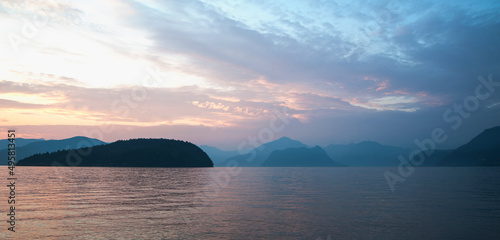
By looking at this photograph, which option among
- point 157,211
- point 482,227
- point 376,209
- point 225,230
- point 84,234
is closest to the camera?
point 84,234

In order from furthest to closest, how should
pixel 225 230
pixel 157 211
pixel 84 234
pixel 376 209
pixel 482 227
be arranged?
1. pixel 376 209
2. pixel 157 211
3. pixel 482 227
4. pixel 225 230
5. pixel 84 234

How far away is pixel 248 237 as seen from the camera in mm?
29094

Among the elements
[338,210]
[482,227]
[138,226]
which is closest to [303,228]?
[338,210]

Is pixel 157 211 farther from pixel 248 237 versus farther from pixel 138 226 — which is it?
pixel 248 237

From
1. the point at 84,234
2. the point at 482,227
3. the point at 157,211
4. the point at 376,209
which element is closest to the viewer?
the point at 84,234

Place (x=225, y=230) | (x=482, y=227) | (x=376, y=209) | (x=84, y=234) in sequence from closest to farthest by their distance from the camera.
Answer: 1. (x=84, y=234)
2. (x=225, y=230)
3. (x=482, y=227)
4. (x=376, y=209)

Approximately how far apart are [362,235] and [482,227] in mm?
15821

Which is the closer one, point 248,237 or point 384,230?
point 248,237

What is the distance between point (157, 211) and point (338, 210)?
88.1 ft

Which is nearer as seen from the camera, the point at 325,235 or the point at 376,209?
the point at 325,235

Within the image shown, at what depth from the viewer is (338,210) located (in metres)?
45.8

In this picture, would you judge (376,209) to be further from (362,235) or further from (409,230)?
(362,235)

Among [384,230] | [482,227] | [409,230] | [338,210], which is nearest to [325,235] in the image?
[384,230]

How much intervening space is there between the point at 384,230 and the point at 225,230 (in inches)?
680
